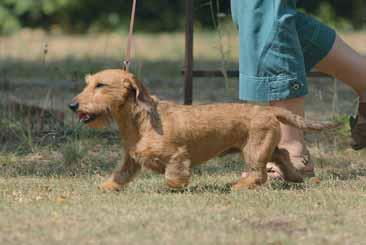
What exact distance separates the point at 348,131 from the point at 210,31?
10178mm

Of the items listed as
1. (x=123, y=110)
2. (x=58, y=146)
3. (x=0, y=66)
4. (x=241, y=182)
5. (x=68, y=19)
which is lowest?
(x=68, y=19)

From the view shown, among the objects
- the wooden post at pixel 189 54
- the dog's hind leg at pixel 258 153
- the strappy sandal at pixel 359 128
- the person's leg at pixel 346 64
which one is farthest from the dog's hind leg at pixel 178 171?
the wooden post at pixel 189 54

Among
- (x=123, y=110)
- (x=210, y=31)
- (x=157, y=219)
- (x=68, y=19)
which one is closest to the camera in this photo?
(x=157, y=219)

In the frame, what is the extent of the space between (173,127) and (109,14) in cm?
1314

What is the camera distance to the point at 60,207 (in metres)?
4.93

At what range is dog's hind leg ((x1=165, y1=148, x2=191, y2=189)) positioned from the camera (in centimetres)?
527

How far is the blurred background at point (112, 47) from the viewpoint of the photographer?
8.88 m

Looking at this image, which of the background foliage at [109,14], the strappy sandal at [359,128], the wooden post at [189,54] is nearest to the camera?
the strappy sandal at [359,128]

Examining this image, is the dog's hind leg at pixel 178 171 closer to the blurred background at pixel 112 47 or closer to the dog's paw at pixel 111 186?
the dog's paw at pixel 111 186

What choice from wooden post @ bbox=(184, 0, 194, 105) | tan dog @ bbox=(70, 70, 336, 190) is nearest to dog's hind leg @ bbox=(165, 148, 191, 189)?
tan dog @ bbox=(70, 70, 336, 190)

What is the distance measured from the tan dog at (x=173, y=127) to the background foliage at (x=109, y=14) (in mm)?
11926

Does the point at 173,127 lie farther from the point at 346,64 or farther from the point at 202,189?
the point at 346,64

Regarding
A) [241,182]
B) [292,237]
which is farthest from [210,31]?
[292,237]

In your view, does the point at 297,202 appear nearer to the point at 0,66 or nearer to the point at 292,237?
the point at 292,237
